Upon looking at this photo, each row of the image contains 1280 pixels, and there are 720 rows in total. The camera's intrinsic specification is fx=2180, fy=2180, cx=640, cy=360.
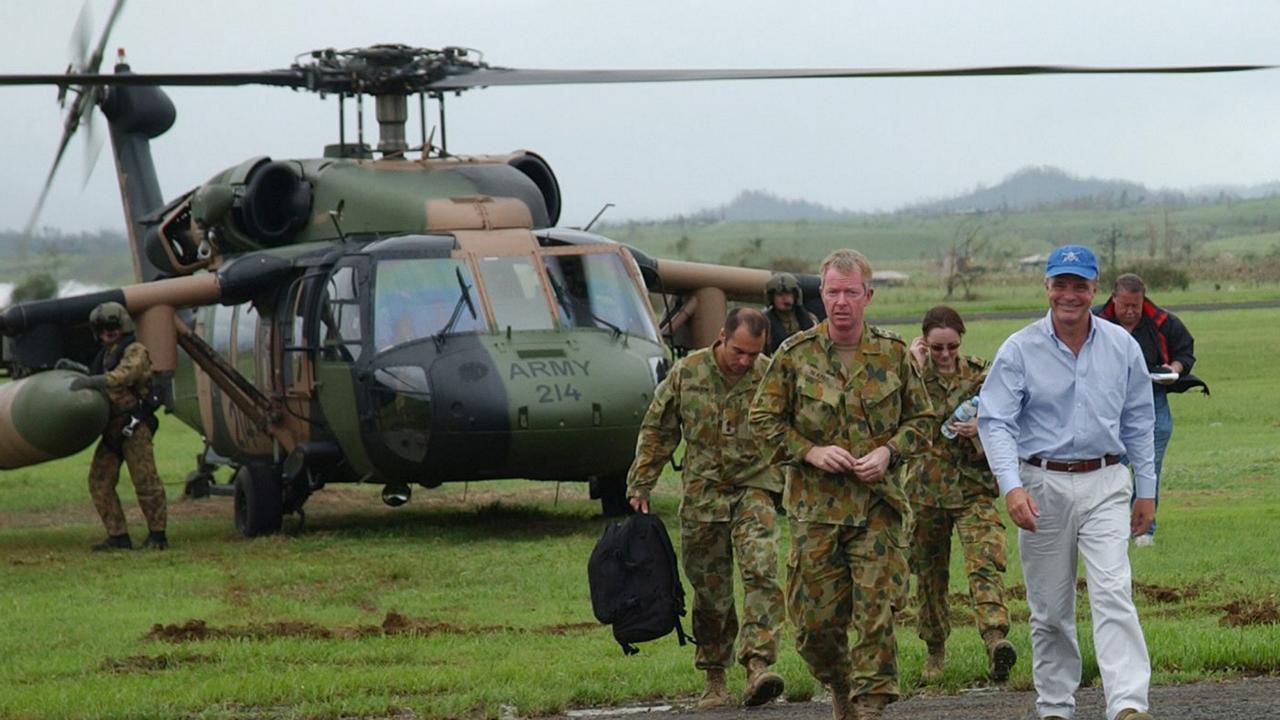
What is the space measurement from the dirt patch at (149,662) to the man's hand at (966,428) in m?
3.90

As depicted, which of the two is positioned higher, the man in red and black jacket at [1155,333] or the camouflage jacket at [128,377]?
the man in red and black jacket at [1155,333]

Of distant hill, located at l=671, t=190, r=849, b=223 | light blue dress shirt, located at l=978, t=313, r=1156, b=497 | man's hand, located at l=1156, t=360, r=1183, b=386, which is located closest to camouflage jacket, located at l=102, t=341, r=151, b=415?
man's hand, located at l=1156, t=360, r=1183, b=386

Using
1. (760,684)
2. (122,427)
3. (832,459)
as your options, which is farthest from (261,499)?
(832,459)

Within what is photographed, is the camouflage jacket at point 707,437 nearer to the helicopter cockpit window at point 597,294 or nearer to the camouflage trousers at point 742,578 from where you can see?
the camouflage trousers at point 742,578

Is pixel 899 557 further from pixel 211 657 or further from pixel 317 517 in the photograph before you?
pixel 317 517

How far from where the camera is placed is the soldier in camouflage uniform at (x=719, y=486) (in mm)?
9484

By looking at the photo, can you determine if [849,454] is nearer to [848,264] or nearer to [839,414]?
[839,414]

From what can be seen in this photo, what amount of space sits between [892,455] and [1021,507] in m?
0.56

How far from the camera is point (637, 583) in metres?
9.19

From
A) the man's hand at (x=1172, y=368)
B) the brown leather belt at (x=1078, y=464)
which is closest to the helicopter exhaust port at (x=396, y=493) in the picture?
the man's hand at (x=1172, y=368)

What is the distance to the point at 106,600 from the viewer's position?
13.7m

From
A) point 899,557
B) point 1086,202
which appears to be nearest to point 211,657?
point 899,557

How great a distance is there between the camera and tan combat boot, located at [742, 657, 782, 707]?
9211mm

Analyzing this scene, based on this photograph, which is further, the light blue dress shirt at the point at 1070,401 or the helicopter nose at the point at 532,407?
the helicopter nose at the point at 532,407
